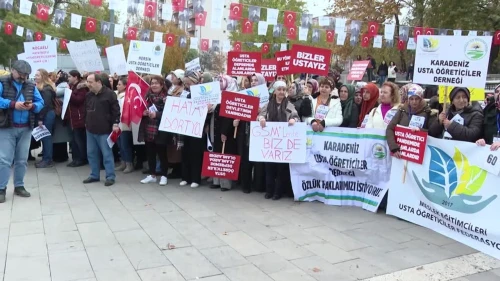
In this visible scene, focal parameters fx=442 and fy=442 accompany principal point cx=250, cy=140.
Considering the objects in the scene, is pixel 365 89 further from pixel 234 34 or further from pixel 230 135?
pixel 234 34

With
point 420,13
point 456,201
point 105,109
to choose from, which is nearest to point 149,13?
point 105,109

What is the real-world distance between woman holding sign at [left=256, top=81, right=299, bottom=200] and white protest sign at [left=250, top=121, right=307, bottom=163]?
10cm

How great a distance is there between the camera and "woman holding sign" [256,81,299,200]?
6.45 metres

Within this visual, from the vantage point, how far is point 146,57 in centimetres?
777

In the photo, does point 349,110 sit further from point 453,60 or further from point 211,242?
point 211,242

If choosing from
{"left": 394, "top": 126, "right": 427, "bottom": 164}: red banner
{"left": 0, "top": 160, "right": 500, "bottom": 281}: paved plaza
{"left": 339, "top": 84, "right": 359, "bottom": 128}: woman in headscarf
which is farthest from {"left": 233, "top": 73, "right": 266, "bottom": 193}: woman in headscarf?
{"left": 394, "top": 126, "right": 427, "bottom": 164}: red banner

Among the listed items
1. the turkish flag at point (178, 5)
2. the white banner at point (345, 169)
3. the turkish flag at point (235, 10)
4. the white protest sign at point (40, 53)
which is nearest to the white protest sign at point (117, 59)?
the white protest sign at point (40, 53)

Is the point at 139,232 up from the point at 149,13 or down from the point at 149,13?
down

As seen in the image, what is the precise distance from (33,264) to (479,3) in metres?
24.9

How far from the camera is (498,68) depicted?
30.5m

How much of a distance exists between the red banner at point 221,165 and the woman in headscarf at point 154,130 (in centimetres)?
86

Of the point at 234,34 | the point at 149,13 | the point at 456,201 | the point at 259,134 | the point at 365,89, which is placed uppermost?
the point at 234,34

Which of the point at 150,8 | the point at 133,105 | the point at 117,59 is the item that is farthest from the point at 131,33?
the point at 133,105

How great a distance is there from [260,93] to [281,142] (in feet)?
2.80
